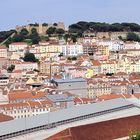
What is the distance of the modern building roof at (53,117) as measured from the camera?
16.6m

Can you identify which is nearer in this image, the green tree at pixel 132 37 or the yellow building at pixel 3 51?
the yellow building at pixel 3 51

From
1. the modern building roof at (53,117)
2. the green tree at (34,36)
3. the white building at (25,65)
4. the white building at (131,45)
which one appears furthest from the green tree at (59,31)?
the modern building roof at (53,117)

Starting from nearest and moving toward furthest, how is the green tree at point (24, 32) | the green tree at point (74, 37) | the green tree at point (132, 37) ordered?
the green tree at point (74, 37)
the green tree at point (24, 32)
the green tree at point (132, 37)

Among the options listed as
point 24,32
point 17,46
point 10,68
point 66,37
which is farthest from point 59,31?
point 10,68

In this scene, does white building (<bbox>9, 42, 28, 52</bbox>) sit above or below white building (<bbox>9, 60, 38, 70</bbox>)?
above

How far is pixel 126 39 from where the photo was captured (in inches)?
2537

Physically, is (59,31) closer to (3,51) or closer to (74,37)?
(74,37)

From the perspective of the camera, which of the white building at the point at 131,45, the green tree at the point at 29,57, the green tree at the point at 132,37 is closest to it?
the green tree at the point at 29,57

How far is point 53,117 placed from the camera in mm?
18422

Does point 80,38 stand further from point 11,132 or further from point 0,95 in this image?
point 11,132

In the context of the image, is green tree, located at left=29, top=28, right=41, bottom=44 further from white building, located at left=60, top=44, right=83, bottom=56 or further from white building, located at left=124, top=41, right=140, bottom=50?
white building, located at left=124, top=41, right=140, bottom=50

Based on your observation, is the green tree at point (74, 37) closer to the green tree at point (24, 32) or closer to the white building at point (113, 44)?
the white building at point (113, 44)

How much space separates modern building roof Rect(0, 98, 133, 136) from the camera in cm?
1656

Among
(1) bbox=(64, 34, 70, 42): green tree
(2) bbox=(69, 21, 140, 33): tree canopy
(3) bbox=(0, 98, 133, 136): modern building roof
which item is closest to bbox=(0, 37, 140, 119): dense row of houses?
(1) bbox=(64, 34, 70, 42): green tree
